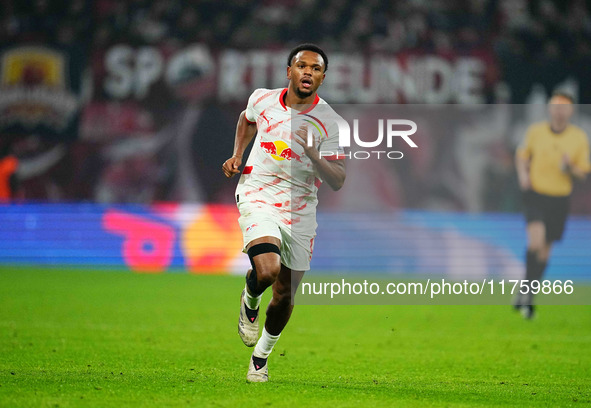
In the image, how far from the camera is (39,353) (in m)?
7.45

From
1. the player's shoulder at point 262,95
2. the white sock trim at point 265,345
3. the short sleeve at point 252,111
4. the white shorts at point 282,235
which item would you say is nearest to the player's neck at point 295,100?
the player's shoulder at point 262,95

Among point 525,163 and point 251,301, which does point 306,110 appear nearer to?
point 251,301

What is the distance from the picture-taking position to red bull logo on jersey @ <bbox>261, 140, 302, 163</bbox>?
20.8 ft

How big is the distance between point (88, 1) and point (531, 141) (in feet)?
37.7

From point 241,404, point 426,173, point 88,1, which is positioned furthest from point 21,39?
point 241,404

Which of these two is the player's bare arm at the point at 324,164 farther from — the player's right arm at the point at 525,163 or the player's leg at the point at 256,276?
the player's right arm at the point at 525,163

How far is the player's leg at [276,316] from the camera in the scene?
6332mm

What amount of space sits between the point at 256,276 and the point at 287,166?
0.79 metres

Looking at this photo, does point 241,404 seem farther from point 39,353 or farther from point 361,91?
point 361,91

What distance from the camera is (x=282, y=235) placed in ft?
20.7

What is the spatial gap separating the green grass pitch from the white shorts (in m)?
0.84

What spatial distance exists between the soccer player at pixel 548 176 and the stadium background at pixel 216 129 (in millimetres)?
4910

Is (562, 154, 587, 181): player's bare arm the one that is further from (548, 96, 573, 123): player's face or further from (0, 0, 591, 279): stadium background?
(0, 0, 591, 279): stadium background

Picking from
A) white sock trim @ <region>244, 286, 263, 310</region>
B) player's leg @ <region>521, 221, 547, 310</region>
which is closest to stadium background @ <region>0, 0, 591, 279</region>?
player's leg @ <region>521, 221, 547, 310</region>
